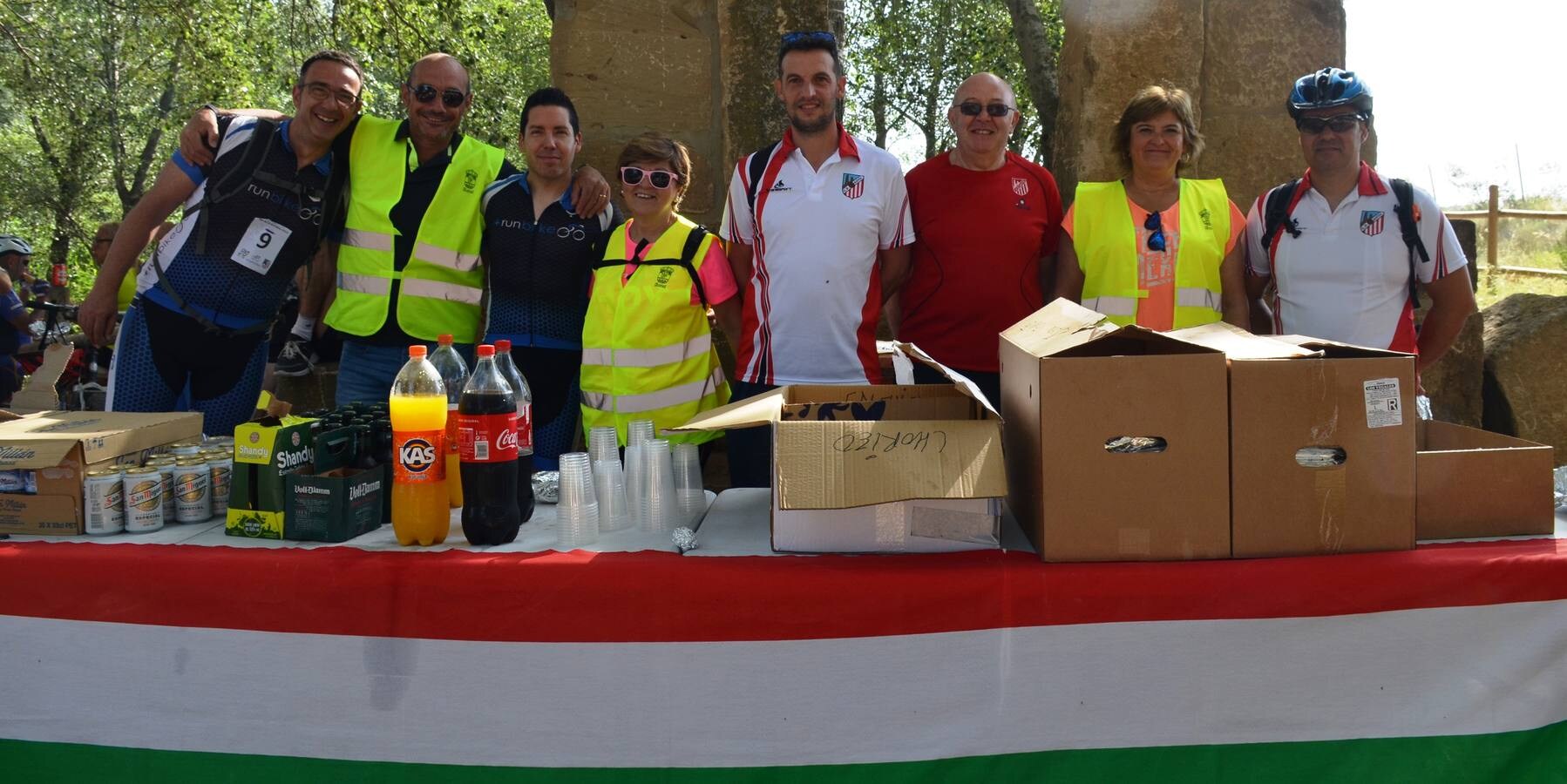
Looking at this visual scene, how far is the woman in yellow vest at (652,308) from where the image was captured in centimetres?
322

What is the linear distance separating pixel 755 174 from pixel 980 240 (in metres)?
0.75

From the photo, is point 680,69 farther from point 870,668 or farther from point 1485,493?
point 1485,493

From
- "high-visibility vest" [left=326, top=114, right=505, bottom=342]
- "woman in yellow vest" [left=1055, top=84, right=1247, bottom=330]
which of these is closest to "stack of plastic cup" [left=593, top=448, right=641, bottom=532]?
"high-visibility vest" [left=326, top=114, right=505, bottom=342]

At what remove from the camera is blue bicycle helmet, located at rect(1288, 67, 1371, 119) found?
9.87ft

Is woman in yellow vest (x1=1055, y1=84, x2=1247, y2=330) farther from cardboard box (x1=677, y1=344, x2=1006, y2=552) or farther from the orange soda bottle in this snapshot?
the orange soda bottle

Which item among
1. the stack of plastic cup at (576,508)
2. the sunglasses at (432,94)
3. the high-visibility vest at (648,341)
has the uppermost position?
the sunglasses at (432,94)

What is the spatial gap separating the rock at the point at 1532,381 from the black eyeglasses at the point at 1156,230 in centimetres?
267

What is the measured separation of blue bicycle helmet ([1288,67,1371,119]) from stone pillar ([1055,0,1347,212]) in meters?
1.45

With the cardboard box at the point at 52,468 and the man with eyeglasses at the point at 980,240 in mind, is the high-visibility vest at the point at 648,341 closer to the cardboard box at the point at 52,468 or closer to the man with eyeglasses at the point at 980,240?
the man with eyeglasses at the point at 980,240

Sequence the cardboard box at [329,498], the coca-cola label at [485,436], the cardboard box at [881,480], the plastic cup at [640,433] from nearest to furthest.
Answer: the cardboard box at [881,480] < the coca-cola label at [485,436] < the cardboard box at [329,498] < the plastic cup at [640,433]

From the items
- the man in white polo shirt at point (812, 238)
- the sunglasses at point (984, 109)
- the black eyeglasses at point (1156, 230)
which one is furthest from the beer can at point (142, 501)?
the black eyeglasses at point (1156, 230)

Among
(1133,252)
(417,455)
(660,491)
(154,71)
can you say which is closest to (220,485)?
(417,455)

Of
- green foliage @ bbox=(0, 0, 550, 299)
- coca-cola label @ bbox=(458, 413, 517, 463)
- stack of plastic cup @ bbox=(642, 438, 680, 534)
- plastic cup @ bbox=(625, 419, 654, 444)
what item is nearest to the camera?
coca-cola label @ bbox=(458, 413, 517, 463)

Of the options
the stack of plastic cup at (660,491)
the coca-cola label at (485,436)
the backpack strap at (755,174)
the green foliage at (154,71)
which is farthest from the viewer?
the green foliage at (154,71)
